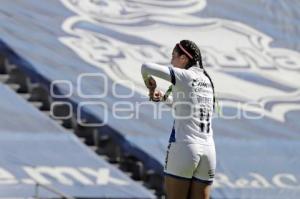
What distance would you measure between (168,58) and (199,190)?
6493mm

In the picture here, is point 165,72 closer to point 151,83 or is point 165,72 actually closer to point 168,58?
point 151,83

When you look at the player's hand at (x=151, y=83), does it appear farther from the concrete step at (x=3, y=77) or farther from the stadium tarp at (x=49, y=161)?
Answer: the concrete step at (x=3, y=77)

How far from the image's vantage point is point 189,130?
4125 millimetres

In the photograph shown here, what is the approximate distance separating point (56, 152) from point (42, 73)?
109cm

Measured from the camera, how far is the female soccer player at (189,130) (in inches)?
162

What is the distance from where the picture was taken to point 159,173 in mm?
9578

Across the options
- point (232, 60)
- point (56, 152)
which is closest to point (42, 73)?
point (56, 152)

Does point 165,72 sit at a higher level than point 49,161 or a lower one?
higher

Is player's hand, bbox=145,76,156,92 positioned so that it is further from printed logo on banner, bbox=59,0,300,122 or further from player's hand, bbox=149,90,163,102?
printed logo on banner, bbox=59,0,300,122

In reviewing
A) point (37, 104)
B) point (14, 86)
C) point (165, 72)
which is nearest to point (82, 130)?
point (37, 104)

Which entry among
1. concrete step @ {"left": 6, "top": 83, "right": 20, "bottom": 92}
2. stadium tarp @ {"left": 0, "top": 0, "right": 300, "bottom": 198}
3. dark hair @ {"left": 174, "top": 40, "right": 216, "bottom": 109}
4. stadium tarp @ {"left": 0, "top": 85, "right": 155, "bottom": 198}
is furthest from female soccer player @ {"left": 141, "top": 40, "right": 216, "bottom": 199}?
concrete step @ {"left": 6, "top": 83, "right": 20, "bottom": 92}

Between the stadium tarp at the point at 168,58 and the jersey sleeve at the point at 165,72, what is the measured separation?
5.09 m

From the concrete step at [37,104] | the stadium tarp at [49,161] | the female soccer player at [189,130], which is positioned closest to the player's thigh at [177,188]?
the female soccer player at [189,130]

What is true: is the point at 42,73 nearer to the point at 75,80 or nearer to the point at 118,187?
the point at 75,80
